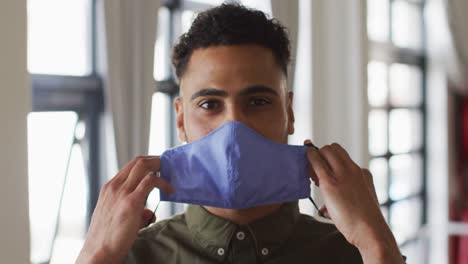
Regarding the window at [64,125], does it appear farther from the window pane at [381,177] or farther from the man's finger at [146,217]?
the window pane at [381,177]

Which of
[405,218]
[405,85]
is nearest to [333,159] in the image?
[405,85]

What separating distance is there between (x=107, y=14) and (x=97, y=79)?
0.36 m

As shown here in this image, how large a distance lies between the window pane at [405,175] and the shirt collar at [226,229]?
14.1 feet

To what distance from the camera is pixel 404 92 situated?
5.78 metres

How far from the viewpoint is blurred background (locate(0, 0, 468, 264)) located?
6.49ft

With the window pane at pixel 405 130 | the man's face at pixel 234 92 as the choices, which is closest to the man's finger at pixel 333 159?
the man's face at pixel 234 92

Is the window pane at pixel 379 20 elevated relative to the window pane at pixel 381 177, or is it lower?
elevated

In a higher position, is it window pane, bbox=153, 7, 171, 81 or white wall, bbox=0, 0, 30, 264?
window pane, bbox=153, 7, 171, 81

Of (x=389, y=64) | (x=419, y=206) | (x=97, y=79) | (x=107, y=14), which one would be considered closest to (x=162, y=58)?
(x=97, y=79)

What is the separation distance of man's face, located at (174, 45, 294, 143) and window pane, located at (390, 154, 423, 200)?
434 centimetres

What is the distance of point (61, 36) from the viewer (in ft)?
8.38

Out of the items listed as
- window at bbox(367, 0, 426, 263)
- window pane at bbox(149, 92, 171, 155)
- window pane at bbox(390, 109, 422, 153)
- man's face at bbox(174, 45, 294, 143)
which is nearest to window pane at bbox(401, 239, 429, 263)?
window at bbox(367, 0, 426, 263)

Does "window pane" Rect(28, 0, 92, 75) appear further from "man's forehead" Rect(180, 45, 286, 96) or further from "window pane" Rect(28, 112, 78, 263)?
"man's forehead" Rect(180, 45, 286, 96)

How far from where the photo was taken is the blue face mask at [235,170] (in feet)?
4.43
